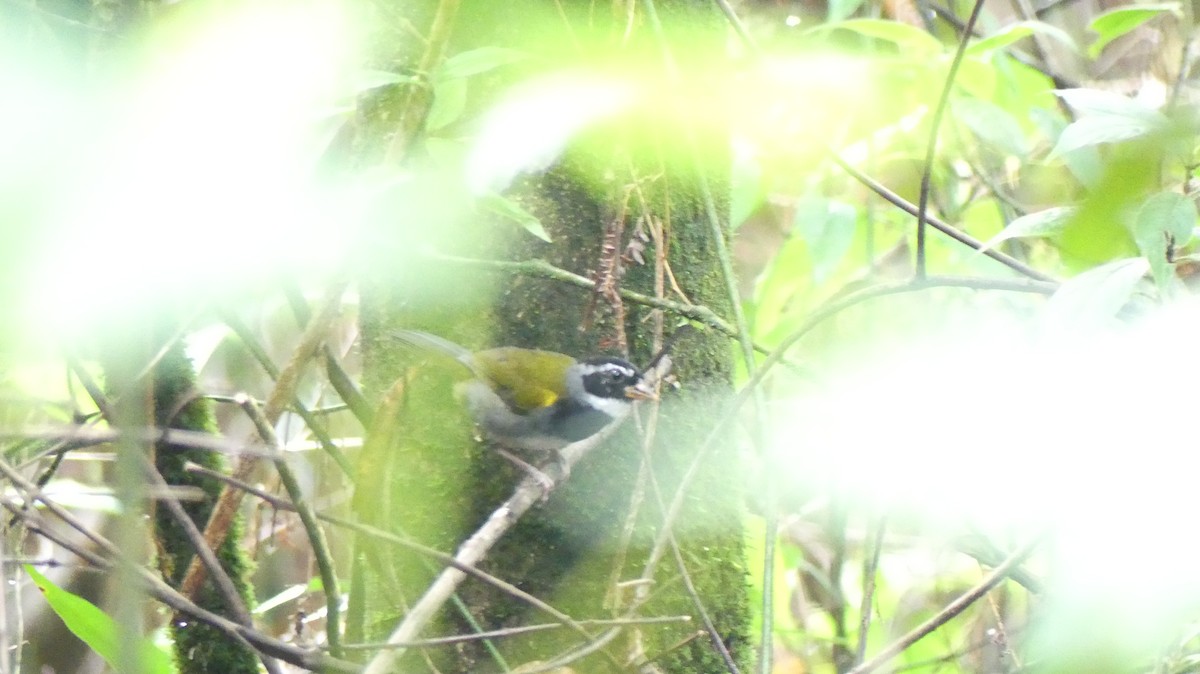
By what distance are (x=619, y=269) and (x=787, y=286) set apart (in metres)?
1.42

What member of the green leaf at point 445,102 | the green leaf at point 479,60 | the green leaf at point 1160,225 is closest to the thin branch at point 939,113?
the green leaf at point 1160,225

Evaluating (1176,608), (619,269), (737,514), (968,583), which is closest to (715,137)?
(619,269)

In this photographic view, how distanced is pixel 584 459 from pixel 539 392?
51 centimetres

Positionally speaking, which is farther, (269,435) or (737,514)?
(737,514)

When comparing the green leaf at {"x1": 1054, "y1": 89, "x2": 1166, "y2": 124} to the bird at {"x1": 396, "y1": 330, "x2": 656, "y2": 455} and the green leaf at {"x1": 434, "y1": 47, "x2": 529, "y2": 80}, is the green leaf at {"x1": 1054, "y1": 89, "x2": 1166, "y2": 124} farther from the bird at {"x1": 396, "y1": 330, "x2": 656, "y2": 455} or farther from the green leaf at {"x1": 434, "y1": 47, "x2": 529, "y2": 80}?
the bird at {"x1": 396, "y1": 330, "x2": 656, "y2": 455}

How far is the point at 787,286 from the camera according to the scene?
3.14 metres

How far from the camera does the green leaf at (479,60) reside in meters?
1.39

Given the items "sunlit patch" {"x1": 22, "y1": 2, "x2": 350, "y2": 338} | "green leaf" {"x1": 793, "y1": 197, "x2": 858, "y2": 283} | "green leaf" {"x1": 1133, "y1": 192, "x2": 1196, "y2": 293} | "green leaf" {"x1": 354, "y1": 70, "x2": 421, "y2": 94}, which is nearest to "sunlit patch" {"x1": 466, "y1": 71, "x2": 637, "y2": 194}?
"sunlit patch" {"x1": 22, "y1": 2, "x2": 350, "y2": 338}

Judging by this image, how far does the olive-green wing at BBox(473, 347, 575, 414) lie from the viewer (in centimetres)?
210

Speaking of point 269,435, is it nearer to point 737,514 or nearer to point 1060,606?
point 737,514

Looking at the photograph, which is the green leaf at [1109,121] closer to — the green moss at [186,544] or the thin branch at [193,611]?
the thin branch at [193,611]

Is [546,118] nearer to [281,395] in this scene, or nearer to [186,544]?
[281,395]

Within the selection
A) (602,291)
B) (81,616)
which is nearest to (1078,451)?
(602,291)

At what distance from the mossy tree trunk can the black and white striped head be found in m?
0.06
